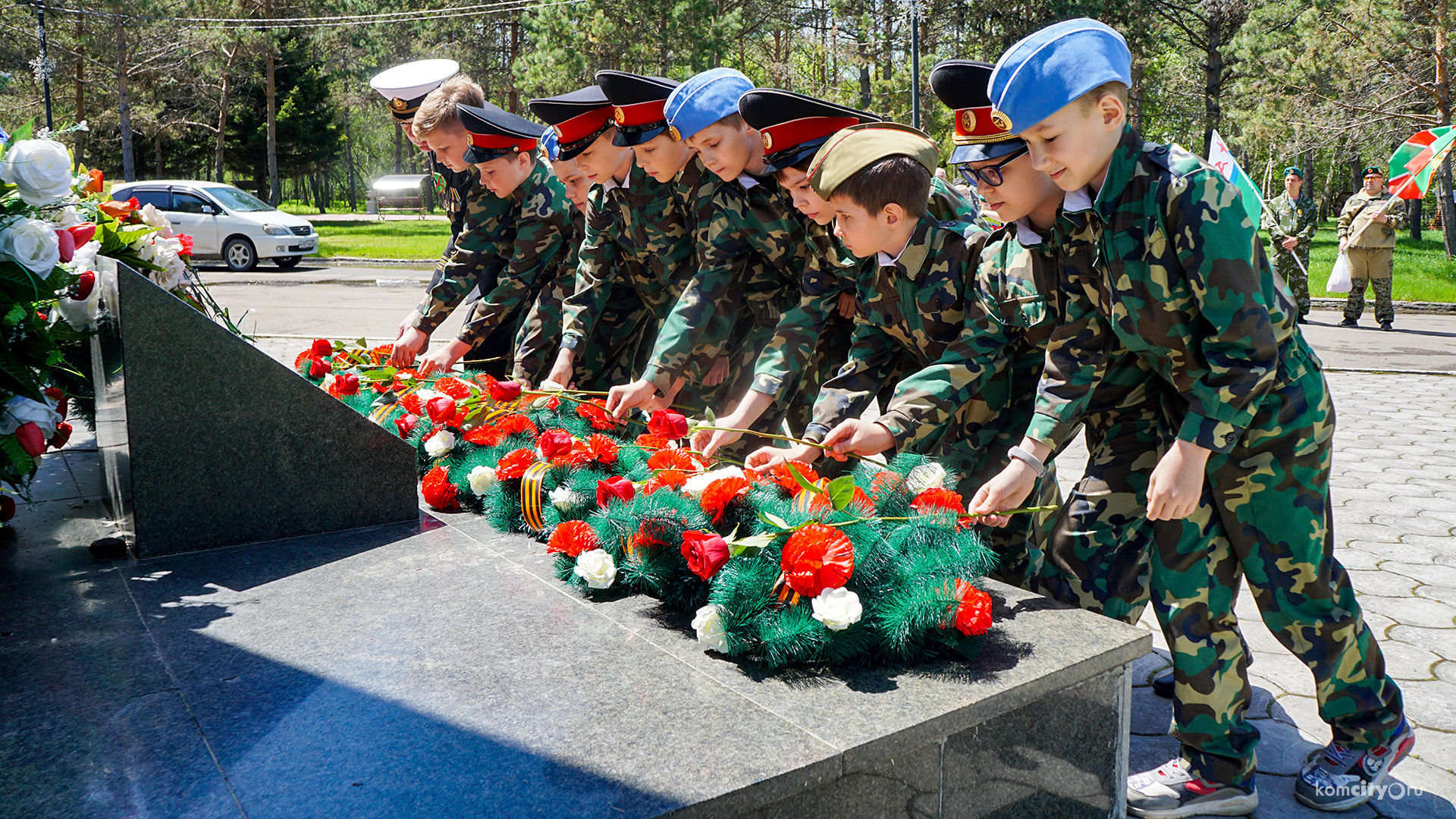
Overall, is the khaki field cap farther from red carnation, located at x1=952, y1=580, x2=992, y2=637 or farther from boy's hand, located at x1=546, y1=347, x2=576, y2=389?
boy's hand, located at x1=546, y1=347, x2=576, y2=389

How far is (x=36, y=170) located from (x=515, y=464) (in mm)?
1451

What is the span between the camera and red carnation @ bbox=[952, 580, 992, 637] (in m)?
2.13

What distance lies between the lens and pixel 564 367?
14.6 ft

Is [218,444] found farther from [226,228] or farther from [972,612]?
[226,228]

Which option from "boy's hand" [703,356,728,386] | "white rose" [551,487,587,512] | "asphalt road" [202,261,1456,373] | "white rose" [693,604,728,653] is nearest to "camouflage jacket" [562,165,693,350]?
"boy's hand" [703,356,728,386]

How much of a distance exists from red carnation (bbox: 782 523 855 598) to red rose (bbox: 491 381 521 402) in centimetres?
174

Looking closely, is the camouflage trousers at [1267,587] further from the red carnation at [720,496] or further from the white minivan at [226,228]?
the white minivan at [226,228]

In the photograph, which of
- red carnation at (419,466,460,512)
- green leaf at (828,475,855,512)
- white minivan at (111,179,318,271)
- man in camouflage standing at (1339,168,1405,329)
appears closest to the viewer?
green leaf at (828,475,855,512)

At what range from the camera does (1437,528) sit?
4379 mm

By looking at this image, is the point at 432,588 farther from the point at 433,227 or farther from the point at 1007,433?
the point at 433,227

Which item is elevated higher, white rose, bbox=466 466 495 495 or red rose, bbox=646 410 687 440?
red rose, bbox=646 410 687 440

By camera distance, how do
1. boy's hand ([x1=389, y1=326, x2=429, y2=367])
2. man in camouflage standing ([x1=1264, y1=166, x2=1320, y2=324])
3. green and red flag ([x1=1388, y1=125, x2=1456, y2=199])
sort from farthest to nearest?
man in camouflage standing ([x1=1264, y1=166, x2=1320, y2=324]) → green and red flag ([x1=1388, y1=125, x2=1456, y2=199]) → boy's hand ([x1=389, y1=326, x2=429, y2=367])

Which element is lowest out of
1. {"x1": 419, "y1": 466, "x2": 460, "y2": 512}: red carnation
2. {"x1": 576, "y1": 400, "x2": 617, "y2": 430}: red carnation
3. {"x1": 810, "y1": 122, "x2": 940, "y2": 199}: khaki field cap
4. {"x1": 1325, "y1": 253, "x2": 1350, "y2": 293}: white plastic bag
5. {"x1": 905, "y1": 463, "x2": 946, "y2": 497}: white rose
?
{"x1": 419, "y1": 466, "x2": 460, "y2": 512}: red carnation

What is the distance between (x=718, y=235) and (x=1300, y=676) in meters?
2.36
